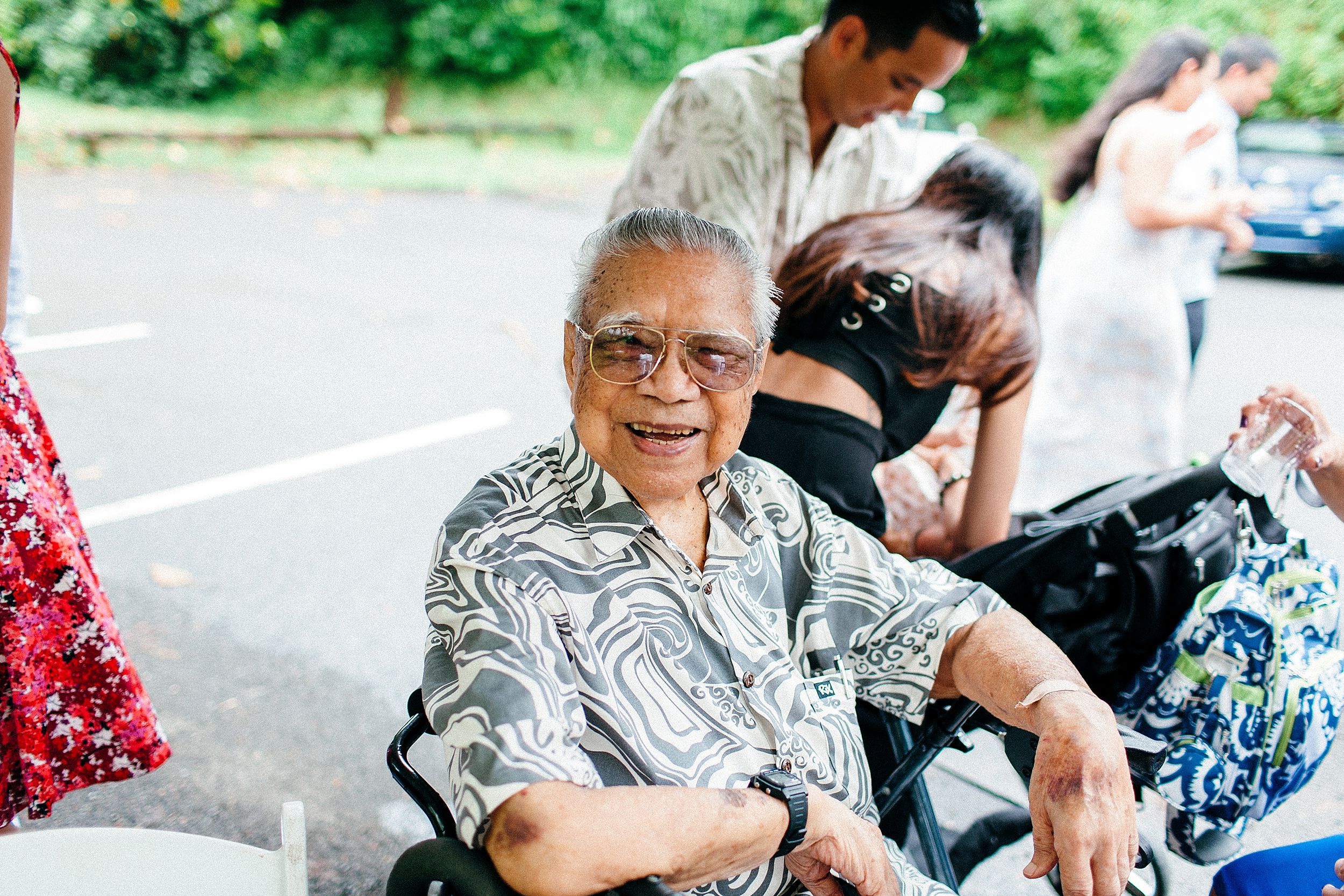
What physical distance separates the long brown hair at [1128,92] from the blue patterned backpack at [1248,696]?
2.54 metres

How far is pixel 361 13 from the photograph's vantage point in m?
17.2

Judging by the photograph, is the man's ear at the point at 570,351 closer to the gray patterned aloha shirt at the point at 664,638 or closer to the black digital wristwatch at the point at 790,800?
the gray patterned aloha shirt at the point at 664,638

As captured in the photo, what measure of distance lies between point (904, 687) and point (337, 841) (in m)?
→ 1.51

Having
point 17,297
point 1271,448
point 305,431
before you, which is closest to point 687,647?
point 1271,448

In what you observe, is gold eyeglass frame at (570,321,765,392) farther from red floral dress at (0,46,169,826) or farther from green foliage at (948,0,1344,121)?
green foliage at (948,0,1344,121)

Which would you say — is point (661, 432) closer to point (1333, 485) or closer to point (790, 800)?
point (790, 800)

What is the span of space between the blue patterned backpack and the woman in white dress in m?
1.84

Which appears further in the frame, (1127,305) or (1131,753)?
(1127,305)

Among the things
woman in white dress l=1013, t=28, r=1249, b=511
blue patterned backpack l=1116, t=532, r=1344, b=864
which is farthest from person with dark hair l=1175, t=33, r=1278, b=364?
blue patterned backpack l=1116, t=532, r=1344, b=864

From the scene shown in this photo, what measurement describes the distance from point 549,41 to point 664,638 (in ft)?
56.3

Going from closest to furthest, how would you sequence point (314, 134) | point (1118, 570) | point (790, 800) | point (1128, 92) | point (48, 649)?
point (790, 800) < point (48, 649) < point (1118, 570) < point (1128, 92) < point (314, 134)

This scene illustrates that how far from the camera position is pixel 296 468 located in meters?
4.48

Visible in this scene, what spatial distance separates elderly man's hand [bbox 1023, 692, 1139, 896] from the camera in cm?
142

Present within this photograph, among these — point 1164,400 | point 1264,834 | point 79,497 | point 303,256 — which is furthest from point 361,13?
point 1264,834
